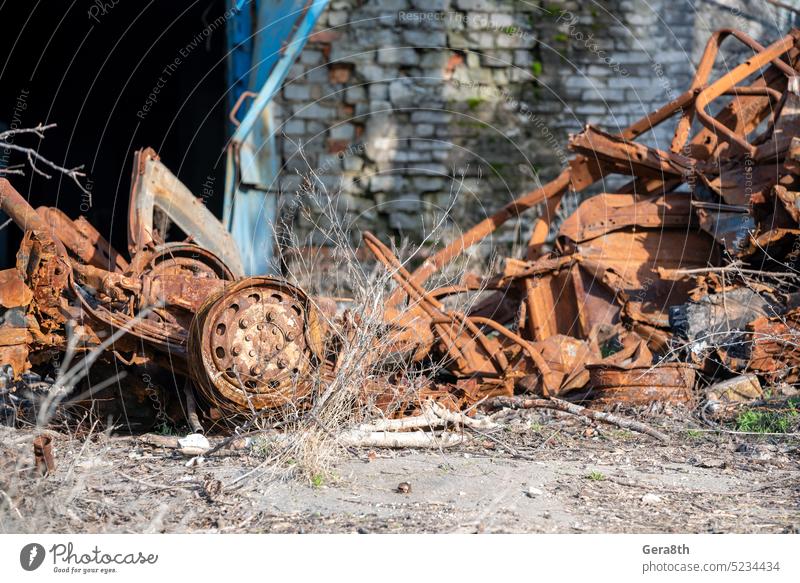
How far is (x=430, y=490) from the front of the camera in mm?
3941

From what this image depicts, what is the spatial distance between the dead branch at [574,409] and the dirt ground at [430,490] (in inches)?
4.2

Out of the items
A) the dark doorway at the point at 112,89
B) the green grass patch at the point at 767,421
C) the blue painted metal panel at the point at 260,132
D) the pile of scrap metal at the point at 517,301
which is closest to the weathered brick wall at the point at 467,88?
the dark doorway at the point at 112,89

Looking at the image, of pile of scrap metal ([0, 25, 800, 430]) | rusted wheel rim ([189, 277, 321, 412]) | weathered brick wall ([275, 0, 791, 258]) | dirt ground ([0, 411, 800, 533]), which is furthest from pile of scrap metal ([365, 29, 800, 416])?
weathered brick wall ([275, 0, 791, 258])

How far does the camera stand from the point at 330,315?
190 inches

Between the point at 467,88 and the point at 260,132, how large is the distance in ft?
8.40

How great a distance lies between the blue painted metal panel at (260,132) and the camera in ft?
24.6

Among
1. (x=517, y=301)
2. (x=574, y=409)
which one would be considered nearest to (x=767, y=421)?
(x=574, y=409)

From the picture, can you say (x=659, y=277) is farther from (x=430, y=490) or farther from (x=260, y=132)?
(x=260, y=132)

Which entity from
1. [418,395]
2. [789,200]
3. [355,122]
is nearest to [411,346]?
[418,395]

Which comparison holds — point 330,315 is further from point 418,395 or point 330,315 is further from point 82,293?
point 82,293

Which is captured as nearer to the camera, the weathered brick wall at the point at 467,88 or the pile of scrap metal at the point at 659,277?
the pile of scrap metal at the point at 659,277

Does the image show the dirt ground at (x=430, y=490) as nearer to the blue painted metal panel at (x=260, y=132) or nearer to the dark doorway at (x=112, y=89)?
the blue painted metal panel at (x=260, y=132)

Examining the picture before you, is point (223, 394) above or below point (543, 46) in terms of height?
below
